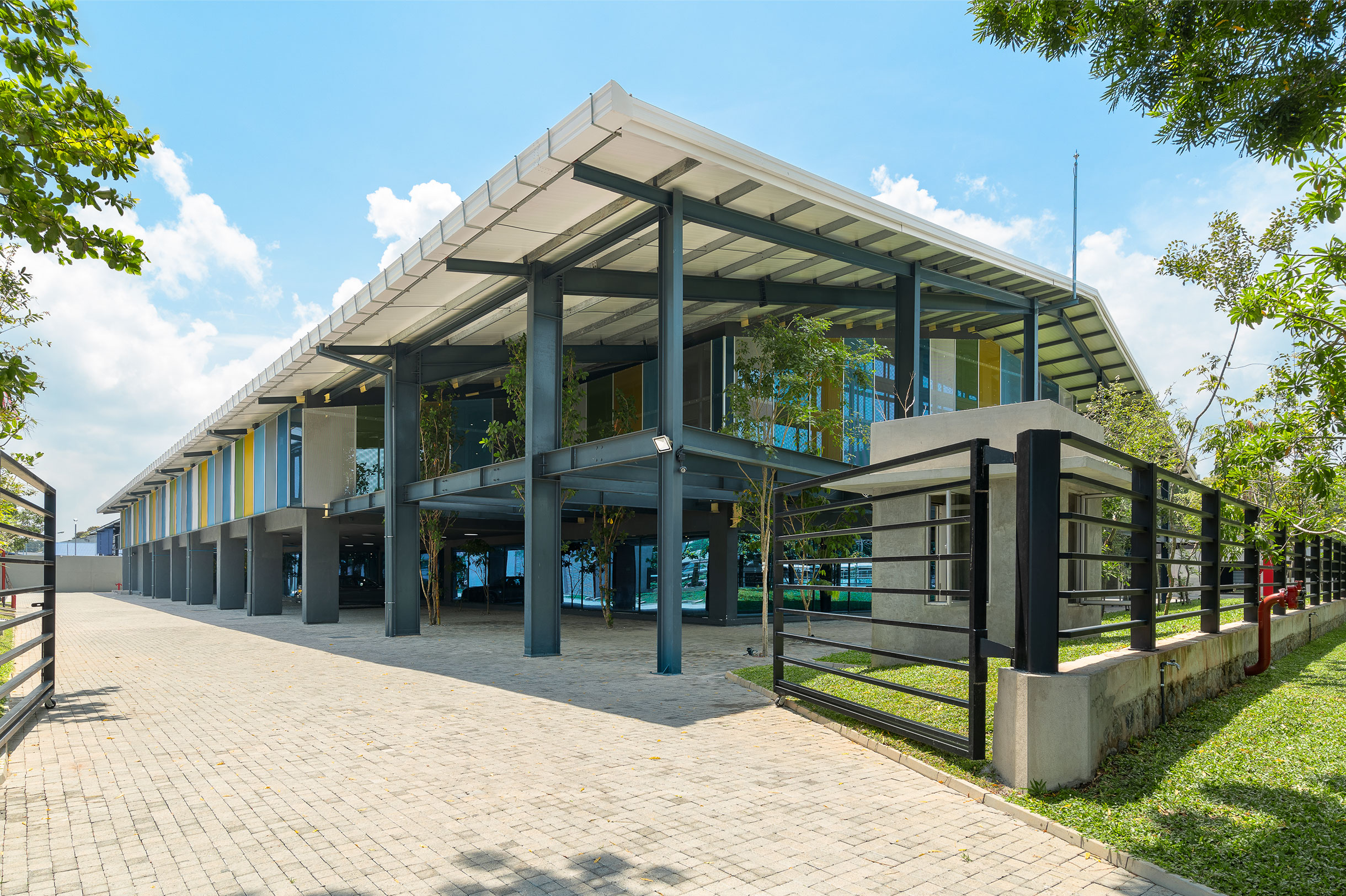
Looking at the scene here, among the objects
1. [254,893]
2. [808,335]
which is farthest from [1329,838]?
[808,335]

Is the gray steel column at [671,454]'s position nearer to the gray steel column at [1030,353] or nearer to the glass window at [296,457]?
the gray steel column at [1030,353]

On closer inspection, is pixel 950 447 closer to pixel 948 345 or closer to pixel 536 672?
pixel 536 672

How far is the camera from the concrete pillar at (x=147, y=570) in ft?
157

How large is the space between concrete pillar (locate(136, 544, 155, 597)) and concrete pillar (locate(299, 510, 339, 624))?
28.4m

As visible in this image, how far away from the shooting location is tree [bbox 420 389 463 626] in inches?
920

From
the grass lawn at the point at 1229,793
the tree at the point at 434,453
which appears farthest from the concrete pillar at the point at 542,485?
the tree at the point at 434,453

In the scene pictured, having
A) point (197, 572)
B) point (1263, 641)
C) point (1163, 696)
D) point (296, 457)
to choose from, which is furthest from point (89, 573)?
point (1163, 696)

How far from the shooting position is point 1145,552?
5.95 m

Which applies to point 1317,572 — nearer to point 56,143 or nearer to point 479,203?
point 479,203

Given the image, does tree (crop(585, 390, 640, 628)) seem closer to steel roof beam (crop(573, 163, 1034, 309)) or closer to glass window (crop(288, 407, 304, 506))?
steel roof beam (crop(573, 163, 1034, 309))

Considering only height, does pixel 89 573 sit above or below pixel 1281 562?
below

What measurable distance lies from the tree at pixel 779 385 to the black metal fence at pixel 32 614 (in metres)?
9.67

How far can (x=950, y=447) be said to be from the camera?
5.86 meters

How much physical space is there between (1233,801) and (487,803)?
451 cm
